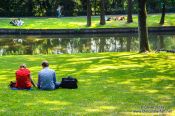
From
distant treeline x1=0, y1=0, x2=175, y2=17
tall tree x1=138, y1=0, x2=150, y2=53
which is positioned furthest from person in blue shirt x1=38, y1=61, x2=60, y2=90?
distant treeline x1=0, y1=0, x2=175, y2=17

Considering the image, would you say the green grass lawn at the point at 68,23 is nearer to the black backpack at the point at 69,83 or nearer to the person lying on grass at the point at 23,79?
the black backpack at the point at 69,83

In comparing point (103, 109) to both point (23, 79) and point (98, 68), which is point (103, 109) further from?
point (98, 68)

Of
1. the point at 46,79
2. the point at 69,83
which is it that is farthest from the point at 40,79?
the point at 69,83

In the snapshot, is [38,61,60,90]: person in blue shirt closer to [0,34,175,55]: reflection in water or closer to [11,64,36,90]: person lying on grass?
[11,64,36,90]: person lying on grass

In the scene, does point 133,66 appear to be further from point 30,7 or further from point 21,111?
point 30,7

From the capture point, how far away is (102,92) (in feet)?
53.6

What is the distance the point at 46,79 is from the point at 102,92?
2.21 m

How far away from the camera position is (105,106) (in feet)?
45.3

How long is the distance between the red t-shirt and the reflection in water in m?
22.8

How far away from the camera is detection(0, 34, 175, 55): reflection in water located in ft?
136

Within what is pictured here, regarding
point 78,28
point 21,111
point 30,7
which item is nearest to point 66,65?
point 21,111

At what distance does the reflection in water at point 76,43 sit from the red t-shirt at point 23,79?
22816mm

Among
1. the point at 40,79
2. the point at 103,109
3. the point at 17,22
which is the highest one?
the point at 17,22

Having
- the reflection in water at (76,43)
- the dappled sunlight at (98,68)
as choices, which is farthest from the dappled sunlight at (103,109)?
the reflection in water at (76,43)
